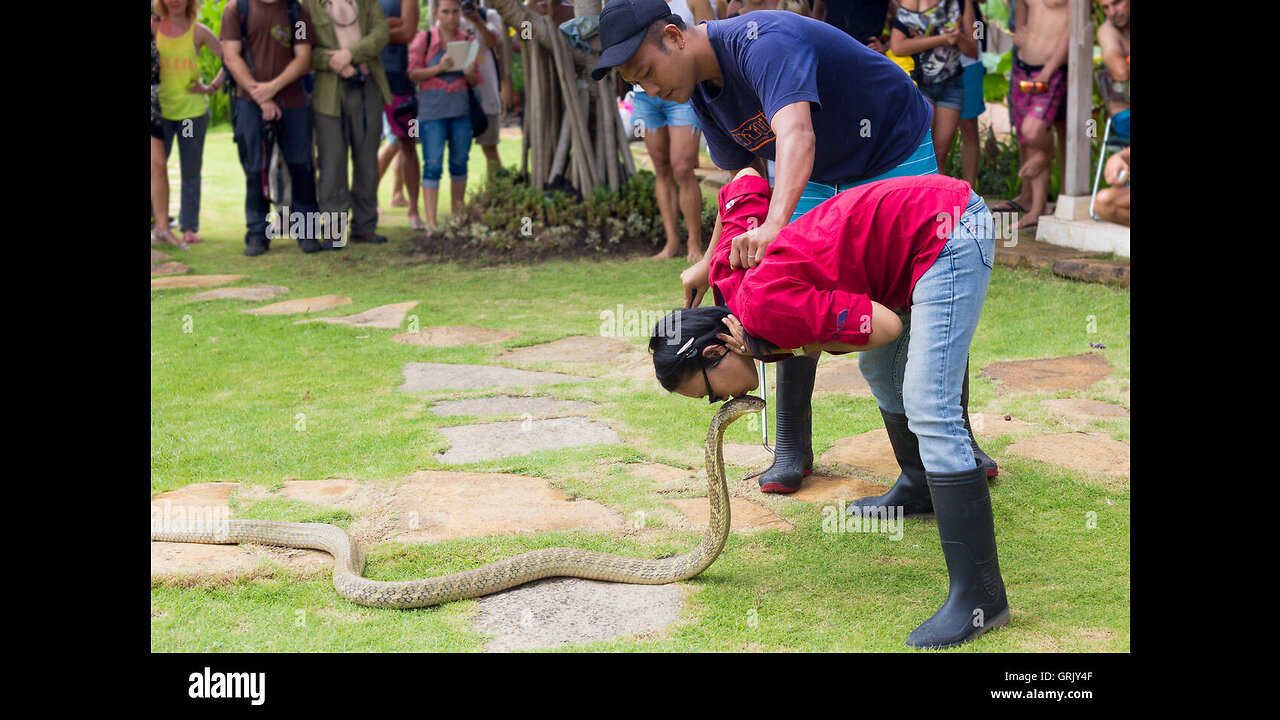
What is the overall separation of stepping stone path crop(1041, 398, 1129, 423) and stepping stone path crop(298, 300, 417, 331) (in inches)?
177

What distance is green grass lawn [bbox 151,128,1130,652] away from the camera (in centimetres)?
381

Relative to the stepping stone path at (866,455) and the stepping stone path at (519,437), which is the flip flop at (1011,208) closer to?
the stepping stone path at (866,455)

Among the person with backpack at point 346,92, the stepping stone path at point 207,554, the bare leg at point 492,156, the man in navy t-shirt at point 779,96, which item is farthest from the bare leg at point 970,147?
the stepping stone path at point 207,554

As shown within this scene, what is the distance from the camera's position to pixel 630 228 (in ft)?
36.1

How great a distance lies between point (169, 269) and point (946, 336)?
336 inches

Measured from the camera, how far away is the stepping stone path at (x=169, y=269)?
33.6 feet

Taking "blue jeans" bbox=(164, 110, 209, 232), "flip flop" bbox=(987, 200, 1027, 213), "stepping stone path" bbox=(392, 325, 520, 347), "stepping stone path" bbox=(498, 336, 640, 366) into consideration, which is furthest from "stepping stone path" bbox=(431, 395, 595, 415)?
"blue jeans" bbox=(164, 110, 209, 232)

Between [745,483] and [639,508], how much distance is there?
594 millimetres

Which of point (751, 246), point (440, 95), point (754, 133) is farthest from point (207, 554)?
point (440, 95)

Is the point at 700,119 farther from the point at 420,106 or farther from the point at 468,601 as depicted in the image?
the point at 420,106

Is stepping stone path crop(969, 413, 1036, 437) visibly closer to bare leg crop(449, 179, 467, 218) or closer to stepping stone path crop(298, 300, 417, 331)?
stepping stone path crop(298, 300, 417, 331)

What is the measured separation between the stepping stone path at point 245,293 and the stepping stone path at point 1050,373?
5.65m

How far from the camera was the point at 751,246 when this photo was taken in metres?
3.72

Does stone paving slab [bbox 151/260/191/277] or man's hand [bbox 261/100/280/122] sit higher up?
man's hand [bbox 261/100/280/122]
